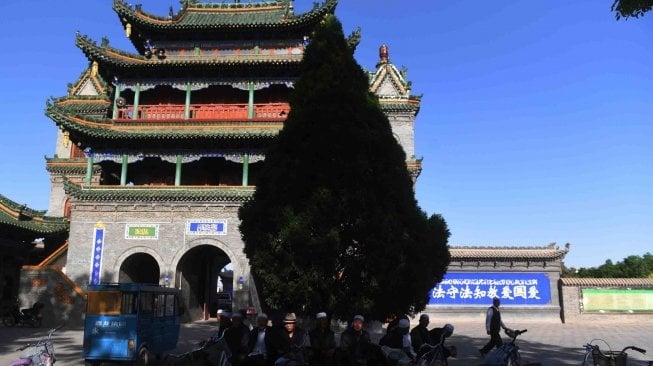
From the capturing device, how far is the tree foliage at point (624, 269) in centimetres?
4188

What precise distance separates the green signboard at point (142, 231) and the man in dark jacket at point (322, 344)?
15175mm

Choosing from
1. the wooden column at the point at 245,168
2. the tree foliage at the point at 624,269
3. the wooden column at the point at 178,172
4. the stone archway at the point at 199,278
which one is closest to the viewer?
the stone archway at the point at 199,278

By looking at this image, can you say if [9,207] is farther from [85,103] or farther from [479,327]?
[479,327]

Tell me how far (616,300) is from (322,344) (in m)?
22.7

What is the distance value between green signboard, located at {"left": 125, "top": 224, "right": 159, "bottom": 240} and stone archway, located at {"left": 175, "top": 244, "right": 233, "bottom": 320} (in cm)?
157

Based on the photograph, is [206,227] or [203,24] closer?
[206,227]

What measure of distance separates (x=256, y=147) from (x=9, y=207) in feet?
40.4

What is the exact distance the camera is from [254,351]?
696cm

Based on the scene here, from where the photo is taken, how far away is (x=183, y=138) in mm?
21391

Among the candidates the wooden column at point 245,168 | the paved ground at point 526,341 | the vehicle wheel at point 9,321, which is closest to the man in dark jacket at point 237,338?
the paved ground at point 526,341

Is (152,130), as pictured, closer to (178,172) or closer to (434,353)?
(178,172)

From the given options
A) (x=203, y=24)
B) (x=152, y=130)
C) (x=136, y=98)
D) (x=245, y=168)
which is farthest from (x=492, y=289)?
(x=136, y=98)

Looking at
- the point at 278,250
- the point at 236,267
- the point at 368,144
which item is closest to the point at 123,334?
the point at 278,250

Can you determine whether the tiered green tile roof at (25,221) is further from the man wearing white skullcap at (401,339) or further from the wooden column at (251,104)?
the man wearing white skullcap at (401,339)
